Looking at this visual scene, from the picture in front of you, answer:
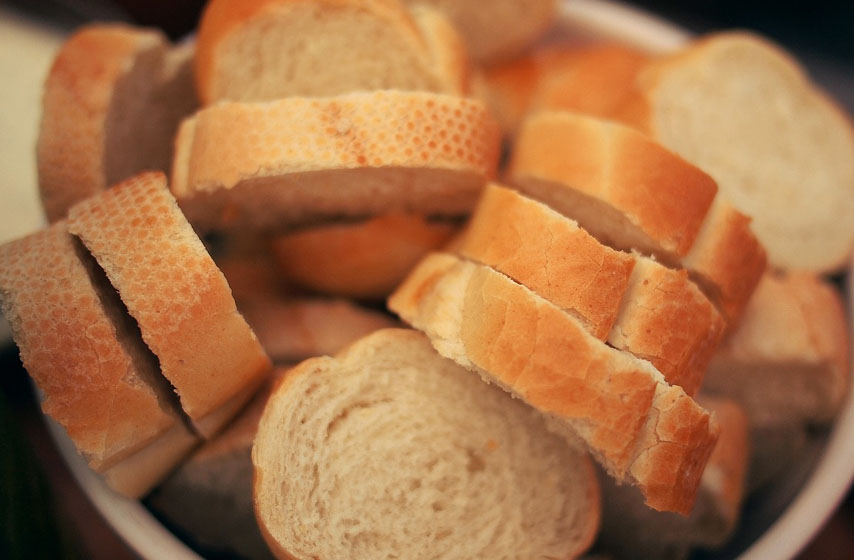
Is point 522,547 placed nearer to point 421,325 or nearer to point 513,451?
point 513,451

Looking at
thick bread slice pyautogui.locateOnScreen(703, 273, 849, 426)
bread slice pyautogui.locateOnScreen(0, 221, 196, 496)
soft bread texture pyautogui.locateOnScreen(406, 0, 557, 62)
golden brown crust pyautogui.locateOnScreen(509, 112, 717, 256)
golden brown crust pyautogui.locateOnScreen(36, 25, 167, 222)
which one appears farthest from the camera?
soft bread texture pyautogui.locateOnScreen(406, 0, 557, 62)

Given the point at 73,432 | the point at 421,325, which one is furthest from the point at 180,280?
the point at 421,325

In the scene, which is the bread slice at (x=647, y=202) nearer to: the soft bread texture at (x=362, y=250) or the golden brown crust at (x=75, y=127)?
the soft bread texture at (x=362, y=250)

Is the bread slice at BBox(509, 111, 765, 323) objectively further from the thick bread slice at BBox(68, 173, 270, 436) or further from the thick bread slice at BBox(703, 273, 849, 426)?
the thick bread slice at BBox(68, 173, 270, 436)

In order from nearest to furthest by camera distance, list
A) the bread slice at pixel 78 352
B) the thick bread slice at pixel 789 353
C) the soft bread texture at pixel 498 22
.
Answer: the bread slice at pixel 78 352 → the thick bread slice at pixel 789 353 → the soft bread texture at pixel 498 22

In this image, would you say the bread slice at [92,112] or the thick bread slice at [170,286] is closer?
the thick bread slice at [170,286]

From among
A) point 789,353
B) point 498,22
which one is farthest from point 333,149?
point 789,353

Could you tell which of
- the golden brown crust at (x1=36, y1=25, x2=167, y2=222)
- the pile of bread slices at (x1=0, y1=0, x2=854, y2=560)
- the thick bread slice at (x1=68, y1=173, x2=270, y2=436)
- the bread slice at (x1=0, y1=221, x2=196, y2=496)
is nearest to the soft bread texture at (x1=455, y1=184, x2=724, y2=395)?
the pile of bread slices at (x1=0, y1=0, x2=854, y2=560)

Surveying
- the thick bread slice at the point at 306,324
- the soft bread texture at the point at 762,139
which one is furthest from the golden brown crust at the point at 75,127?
the soft bread texture at the point at 762,139
